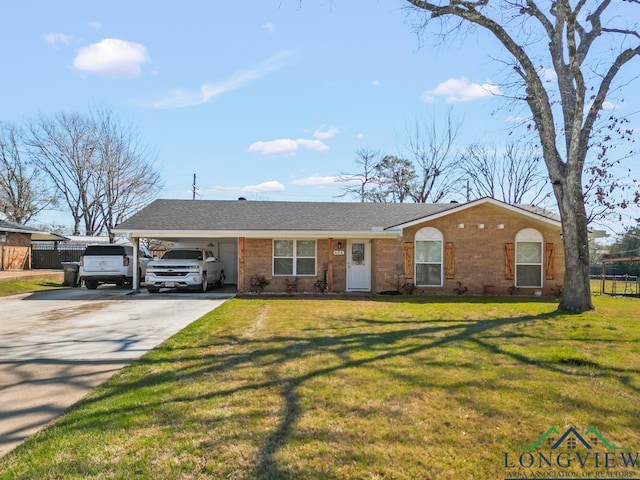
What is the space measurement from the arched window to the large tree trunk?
165 inches

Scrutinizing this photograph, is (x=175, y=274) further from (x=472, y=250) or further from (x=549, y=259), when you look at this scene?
(x=549, y=259)

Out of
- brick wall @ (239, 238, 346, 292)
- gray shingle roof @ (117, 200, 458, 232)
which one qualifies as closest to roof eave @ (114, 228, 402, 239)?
gray shingle roof @ (117, 200, 458, 232)

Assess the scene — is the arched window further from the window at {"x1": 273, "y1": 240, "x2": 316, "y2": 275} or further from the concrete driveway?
the concrete driveway

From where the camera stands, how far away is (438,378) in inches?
198

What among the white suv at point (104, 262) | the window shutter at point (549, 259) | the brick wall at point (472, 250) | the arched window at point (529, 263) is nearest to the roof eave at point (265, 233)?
the brick wall at point (472, 250)

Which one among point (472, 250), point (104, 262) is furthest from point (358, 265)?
point (104, 262)

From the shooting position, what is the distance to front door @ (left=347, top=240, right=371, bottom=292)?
55.0 ft

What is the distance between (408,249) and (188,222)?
807 centimetres

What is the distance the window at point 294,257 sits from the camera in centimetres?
1631

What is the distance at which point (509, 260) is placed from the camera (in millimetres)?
15633

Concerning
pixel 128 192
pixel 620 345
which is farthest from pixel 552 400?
Answer: pixel 128 192

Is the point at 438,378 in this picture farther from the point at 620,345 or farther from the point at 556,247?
the point at 556,247

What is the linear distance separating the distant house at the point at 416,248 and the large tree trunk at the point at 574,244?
362 cm

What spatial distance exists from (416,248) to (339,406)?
12134mm
